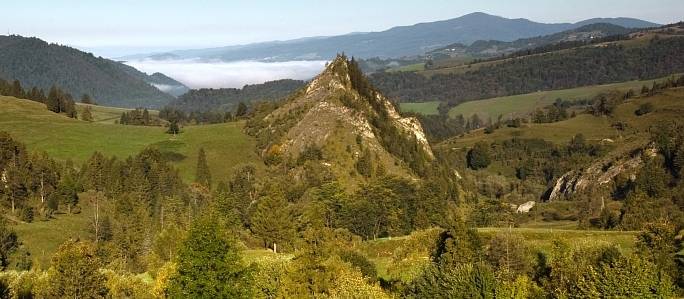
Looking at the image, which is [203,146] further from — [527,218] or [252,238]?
[527,218]

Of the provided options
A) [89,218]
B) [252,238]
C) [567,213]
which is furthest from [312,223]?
[567,213]

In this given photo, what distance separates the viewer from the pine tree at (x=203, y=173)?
166m

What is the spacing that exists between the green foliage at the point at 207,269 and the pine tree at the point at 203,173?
102m

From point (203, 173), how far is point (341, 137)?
1484 inches

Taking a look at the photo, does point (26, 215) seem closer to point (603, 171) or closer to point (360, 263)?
point (360, 263)

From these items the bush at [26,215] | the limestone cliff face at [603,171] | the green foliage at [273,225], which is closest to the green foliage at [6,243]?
the bush at [26,215]

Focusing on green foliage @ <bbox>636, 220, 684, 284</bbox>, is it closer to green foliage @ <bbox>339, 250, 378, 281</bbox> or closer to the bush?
green foliage @ <bbox>339, 250, 378, 281</bbox>

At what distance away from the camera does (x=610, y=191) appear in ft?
574

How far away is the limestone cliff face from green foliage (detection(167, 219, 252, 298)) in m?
142

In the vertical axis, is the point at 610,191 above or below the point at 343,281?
below

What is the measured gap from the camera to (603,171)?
618 feet

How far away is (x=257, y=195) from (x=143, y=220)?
3291 centimetres

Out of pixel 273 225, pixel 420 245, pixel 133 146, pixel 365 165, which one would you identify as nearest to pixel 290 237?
pixel 273 225

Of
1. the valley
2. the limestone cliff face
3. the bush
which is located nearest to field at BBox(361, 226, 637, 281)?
the valley
